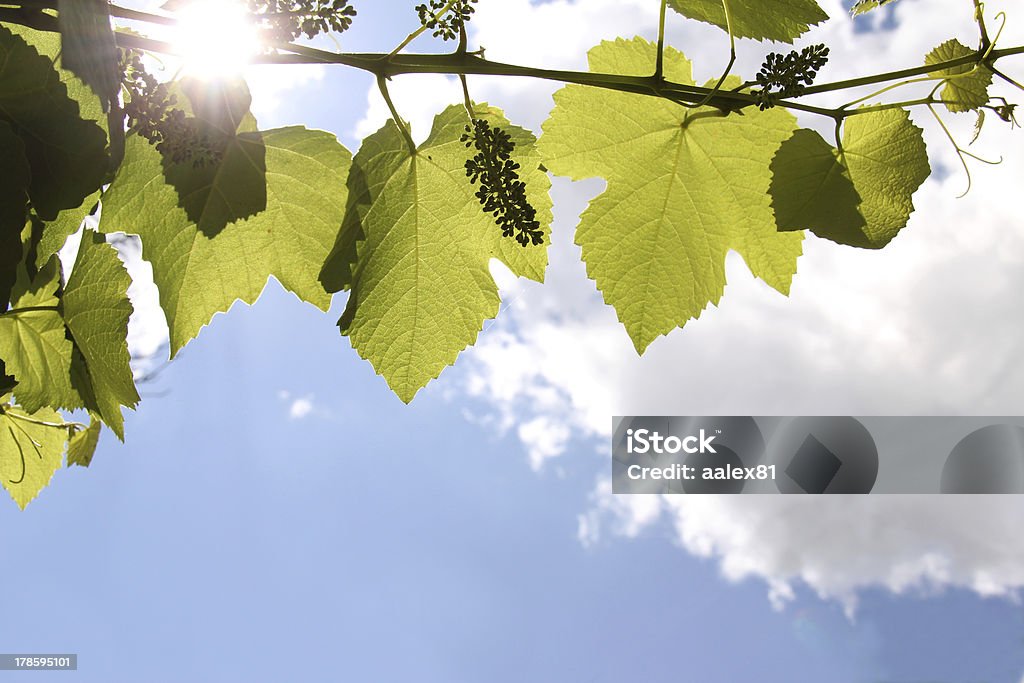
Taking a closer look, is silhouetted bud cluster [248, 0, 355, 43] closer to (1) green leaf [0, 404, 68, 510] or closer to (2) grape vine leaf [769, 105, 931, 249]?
(2) grape vine leaf [769, 105, 931, 249]

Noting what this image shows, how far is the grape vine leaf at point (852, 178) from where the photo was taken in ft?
2.28

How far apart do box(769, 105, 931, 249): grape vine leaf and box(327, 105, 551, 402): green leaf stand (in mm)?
214

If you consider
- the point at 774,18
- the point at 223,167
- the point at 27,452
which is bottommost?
the point at 27,452

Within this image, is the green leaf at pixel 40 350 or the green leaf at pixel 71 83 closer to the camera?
the green leaf at pixel 71 83

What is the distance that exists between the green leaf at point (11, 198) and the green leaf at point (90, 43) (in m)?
0.09

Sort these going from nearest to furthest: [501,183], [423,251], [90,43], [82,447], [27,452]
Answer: [90,43] < [501,183] < [423,251] < [27,452] < [82,447]

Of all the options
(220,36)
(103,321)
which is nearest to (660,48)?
(220,36)

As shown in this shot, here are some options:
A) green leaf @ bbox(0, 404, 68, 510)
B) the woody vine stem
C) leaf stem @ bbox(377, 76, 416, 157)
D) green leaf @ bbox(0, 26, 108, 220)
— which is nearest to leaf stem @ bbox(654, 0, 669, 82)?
the woody vine stem

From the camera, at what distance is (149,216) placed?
2.21 ft

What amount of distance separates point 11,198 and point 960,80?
759 mm

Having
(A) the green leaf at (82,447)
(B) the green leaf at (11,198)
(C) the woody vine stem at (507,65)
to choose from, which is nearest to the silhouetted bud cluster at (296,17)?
(C) the woody vine stem at (507,65)

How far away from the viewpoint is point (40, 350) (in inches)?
32.8

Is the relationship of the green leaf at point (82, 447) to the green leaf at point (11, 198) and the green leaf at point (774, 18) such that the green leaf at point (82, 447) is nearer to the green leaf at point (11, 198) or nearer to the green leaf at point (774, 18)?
the green leaf at point (11, 198)

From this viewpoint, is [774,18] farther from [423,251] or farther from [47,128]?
[47,128]
